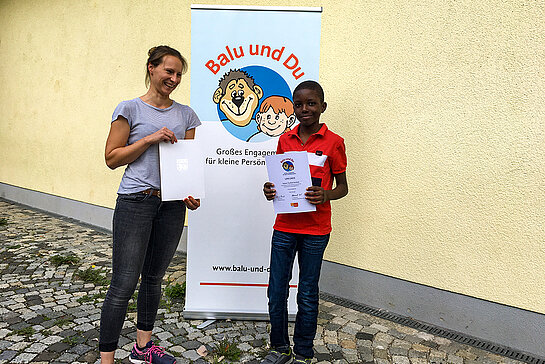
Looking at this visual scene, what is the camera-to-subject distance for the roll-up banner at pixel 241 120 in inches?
145

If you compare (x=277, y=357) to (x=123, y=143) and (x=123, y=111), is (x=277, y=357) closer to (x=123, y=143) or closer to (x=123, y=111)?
(x=123, y=143)

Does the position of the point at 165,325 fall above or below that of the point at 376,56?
below

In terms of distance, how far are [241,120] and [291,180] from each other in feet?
3.35

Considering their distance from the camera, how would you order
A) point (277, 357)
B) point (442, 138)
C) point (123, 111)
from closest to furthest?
point (123, 111) → point (277, 357) → point (442, 138)

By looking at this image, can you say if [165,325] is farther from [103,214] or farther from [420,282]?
[103,214]

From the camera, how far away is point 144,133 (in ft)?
8.96

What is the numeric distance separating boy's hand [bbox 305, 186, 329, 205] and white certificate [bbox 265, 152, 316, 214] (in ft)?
0.10

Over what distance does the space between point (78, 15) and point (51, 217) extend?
11.3 feet

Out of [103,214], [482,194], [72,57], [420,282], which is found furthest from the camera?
[72,57]

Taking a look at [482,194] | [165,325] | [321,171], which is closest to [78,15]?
[165,325]

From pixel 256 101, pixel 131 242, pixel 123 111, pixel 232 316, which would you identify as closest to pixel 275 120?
pixel 256 101

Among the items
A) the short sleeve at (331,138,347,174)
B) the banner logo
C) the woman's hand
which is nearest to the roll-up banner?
the banner logo

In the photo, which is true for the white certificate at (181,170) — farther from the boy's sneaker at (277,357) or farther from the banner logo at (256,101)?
the boy's sneaker at (277,357)

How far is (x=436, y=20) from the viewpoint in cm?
383
